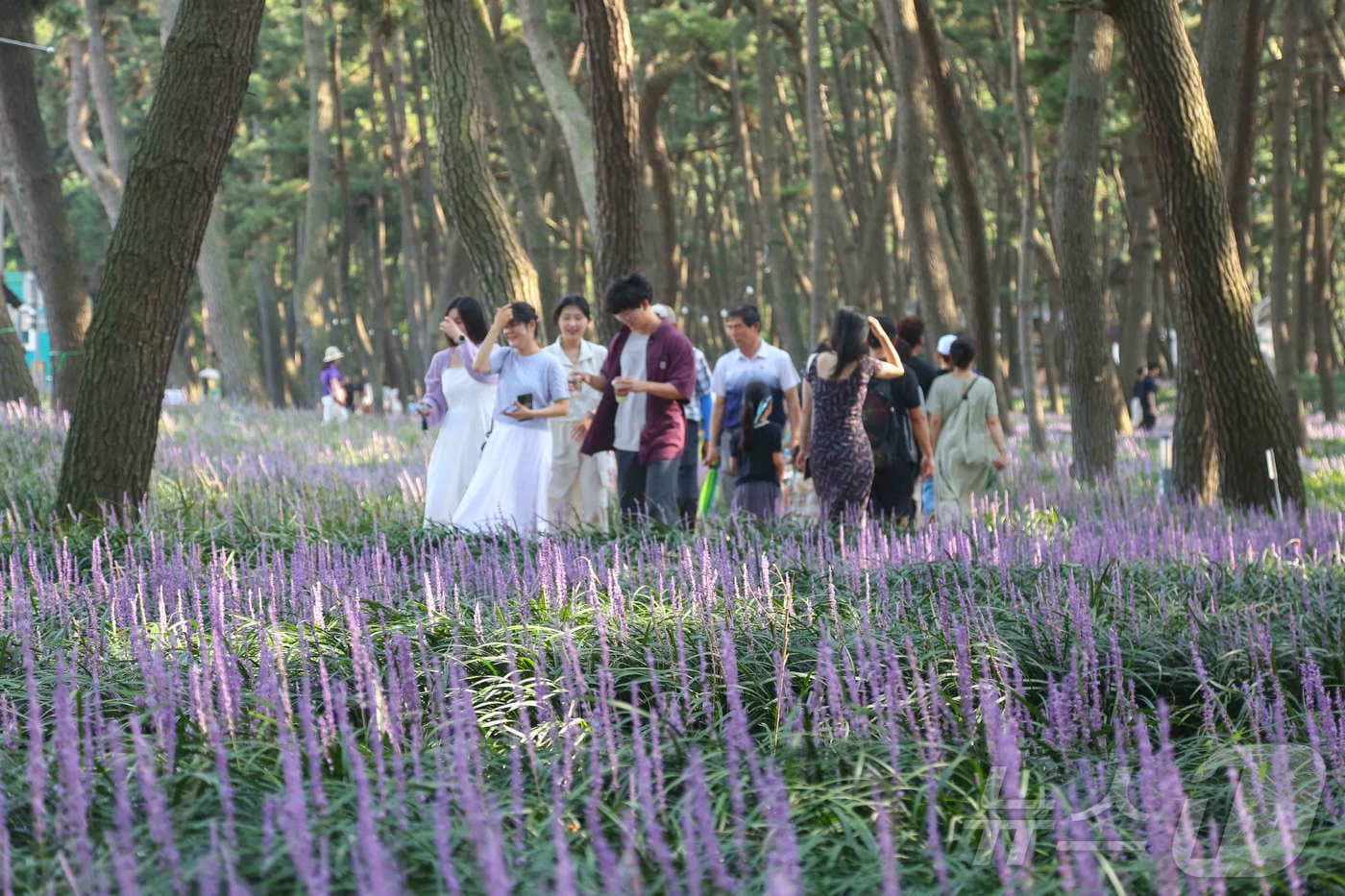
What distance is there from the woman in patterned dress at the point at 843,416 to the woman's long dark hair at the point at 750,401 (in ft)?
1.75

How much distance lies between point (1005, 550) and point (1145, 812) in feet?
13.3

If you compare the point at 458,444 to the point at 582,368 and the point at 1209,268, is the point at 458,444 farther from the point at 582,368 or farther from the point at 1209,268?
the point at 1209,268

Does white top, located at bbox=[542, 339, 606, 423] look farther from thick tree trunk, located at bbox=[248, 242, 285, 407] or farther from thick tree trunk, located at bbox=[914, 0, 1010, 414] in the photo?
thick tree trunk, located at bbox=[248, 242, 285, 407]

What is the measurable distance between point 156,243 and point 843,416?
4219 mm

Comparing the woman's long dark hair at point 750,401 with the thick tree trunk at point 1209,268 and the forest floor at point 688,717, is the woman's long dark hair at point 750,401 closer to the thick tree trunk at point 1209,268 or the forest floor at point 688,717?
the forest floor at point 688,717

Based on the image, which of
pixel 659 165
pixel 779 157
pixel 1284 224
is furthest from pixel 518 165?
pixel 779 157

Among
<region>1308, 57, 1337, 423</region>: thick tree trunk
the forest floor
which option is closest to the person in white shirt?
the forest floor

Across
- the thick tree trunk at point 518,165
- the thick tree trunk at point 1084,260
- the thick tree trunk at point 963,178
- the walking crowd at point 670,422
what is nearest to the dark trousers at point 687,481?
the walking crowd at point 670,422

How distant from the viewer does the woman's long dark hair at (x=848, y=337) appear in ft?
32.8

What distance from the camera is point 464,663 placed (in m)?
5.73

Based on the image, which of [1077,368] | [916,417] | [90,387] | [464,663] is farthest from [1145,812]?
[1077,368]

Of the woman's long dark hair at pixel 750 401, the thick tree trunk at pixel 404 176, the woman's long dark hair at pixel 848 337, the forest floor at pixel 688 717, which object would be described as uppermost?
the thick tree trunk at pixel 404 176

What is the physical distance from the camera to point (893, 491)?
11.1 m

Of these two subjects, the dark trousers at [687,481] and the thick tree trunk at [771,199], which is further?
the thick tree trunk at [771,199]
